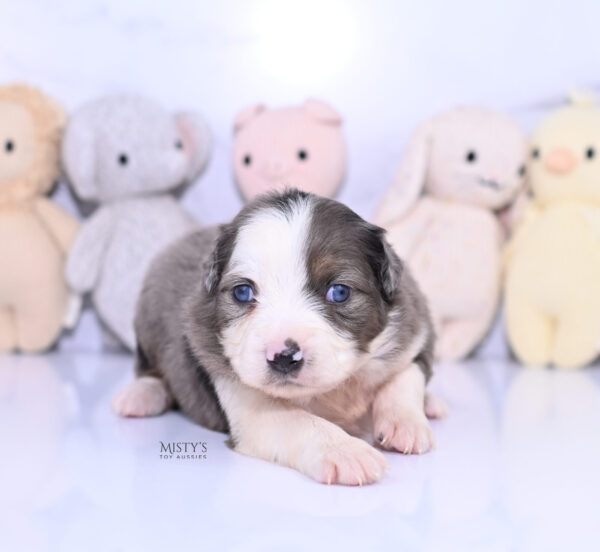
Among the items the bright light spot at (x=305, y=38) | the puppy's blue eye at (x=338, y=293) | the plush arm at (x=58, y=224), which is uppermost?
the bright light spot at (x=305, y=38)

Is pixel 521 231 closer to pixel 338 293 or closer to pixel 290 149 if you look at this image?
pixel 290 149

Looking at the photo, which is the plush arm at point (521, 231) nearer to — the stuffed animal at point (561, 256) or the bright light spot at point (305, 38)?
the stuffed animal at point (561, 256)

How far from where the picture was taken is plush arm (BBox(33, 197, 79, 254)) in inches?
138

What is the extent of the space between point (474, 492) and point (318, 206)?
2.40 ft

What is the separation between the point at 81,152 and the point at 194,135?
50cm

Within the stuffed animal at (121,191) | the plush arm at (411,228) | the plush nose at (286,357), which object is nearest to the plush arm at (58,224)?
the stuffed animal at (121,191)

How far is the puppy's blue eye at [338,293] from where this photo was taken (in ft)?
6.08

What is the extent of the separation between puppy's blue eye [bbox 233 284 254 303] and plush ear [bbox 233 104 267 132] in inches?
69.5

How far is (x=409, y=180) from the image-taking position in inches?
132

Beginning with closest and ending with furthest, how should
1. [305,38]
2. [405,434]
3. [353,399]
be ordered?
1. [405,434]
2. [353,399]
3. [305,38]

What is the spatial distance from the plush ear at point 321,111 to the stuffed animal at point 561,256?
0.85 meters

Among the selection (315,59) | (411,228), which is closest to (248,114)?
(315,59)

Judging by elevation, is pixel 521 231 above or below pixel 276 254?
below

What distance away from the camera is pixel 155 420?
232cm
